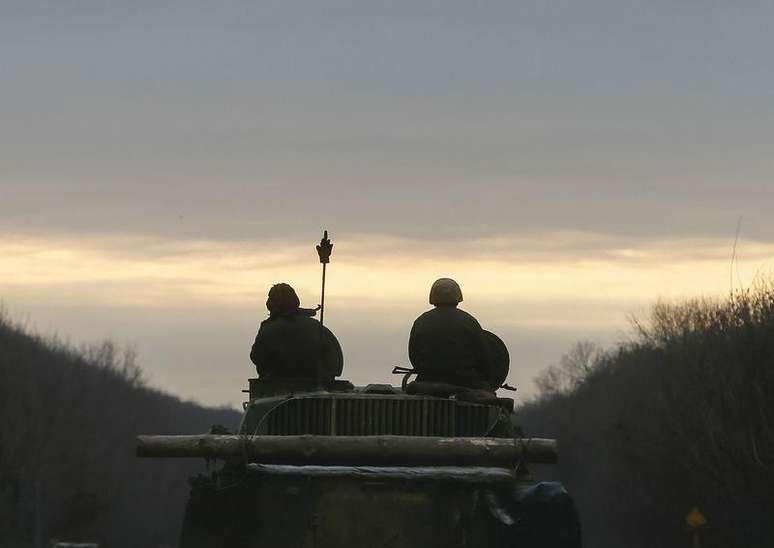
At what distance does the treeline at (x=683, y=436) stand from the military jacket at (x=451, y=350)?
1850 inches

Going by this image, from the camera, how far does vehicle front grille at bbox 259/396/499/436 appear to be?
1770 centimetres

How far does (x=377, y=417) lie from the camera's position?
58.3ft

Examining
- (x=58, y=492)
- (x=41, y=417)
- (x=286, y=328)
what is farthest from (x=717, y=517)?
(x=286, y=328)

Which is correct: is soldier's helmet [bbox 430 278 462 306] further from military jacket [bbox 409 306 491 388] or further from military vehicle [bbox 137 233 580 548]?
military vehicle [bbox 137 233 580 548]

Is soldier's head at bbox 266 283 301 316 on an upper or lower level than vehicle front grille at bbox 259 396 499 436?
upper

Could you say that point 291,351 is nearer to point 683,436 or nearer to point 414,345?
point 414,345

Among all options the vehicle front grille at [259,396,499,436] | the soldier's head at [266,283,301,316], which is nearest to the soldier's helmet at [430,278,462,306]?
Answer: the vehicle front grille at [259,396,499,436]

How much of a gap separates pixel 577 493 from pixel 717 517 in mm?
53320

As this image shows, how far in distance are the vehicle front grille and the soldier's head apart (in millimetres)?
3585

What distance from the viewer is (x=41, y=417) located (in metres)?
105

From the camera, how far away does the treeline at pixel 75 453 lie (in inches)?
4075

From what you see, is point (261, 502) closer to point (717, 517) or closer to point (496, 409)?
point (496, 409)

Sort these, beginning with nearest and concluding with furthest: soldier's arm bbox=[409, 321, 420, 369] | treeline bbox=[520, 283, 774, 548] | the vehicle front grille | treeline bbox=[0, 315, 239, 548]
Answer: the vehicle front grille
soldier's arm bbox=[409, 321, 420, 369]
treeline bbox=[520, 283, 774, 548]
treeline bbox=[0, 315, 239, 548]

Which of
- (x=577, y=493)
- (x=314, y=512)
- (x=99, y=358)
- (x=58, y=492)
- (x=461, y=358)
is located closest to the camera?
(x=314, y=512)
